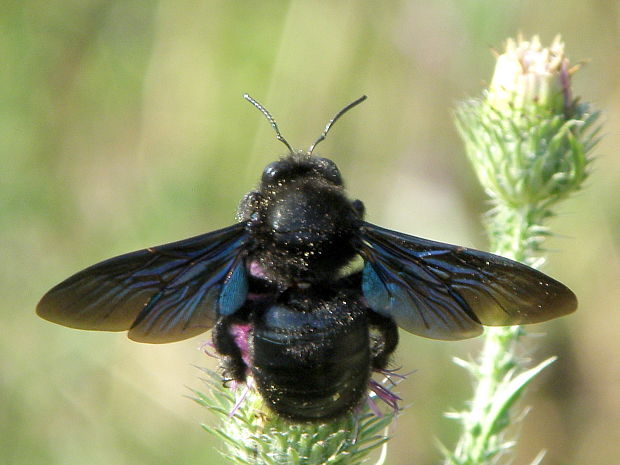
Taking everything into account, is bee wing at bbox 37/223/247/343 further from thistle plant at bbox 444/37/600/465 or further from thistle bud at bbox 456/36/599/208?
thistle bud at bbox 456/36/599/208

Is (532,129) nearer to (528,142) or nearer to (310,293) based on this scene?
(528,142)

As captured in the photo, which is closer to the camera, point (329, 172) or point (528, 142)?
point (329, 172)

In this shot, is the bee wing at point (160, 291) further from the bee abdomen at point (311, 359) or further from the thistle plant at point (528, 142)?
the thistle plant at point (528, 142)

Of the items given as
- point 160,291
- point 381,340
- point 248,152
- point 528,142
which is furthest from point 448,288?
point 248,152

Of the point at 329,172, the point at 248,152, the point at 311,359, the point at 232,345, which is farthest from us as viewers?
the point at 248,152

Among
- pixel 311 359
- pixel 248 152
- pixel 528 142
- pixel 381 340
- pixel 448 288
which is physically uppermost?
pixel 248 152

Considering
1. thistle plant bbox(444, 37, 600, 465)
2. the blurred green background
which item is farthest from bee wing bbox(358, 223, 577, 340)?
the blurred green background

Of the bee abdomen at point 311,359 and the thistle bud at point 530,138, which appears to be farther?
the thistle bud at point 530,138

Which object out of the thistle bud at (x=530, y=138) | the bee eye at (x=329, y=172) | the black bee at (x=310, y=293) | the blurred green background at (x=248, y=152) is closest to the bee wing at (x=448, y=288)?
the black bee at (x=310, y=293)
